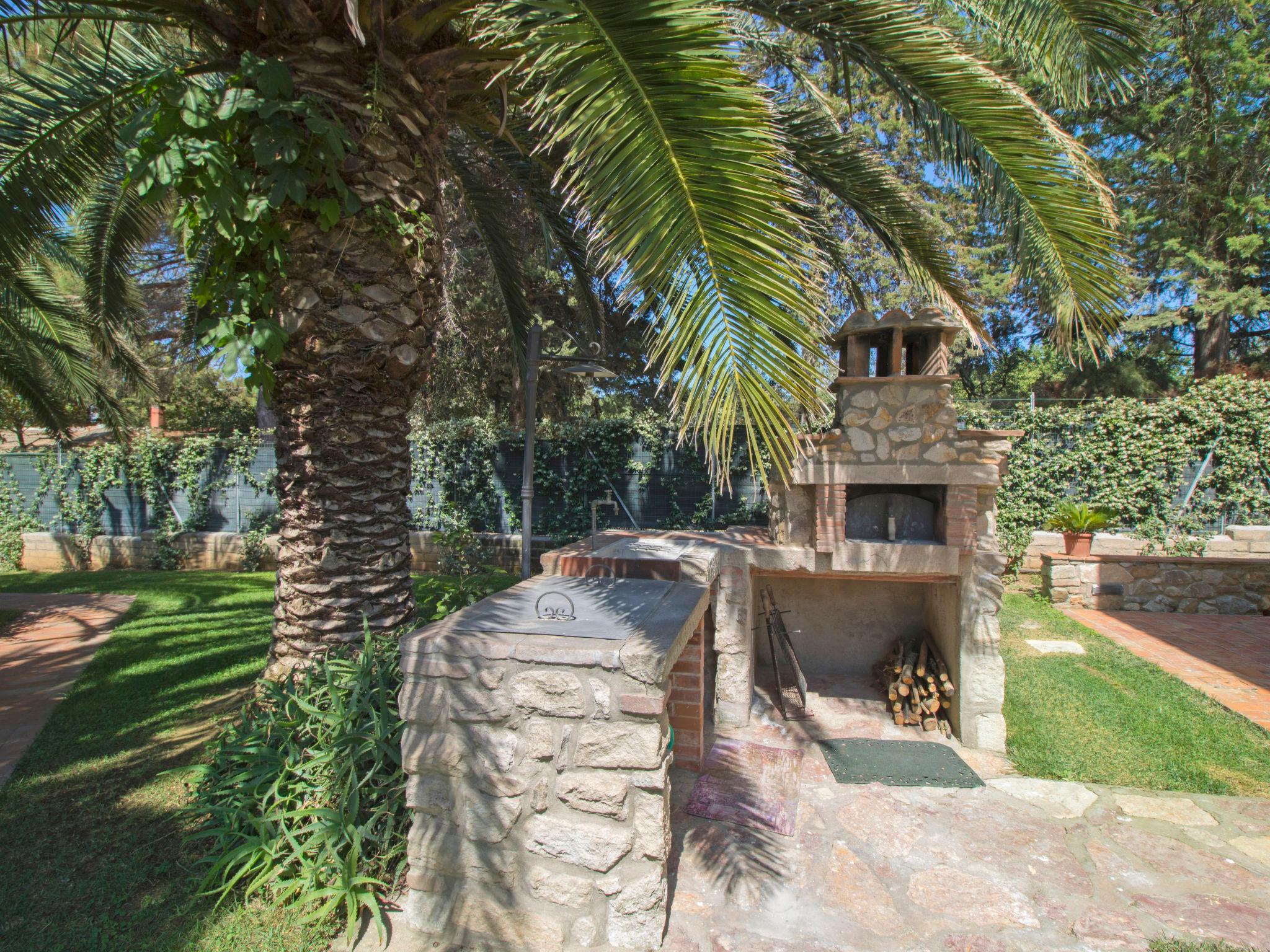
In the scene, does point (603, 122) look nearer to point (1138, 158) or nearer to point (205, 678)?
point (205, 678)

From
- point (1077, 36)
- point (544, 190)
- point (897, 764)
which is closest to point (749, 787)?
point (897, 764)

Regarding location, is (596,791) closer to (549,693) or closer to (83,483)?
(549,693)

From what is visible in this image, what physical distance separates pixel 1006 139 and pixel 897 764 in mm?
3595

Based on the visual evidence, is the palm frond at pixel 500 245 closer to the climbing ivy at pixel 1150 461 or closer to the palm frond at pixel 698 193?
the palm frond at pixel 698 193

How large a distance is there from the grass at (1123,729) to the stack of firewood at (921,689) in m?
0.45

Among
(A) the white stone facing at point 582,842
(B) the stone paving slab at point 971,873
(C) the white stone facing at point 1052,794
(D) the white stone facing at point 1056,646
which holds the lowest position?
(B) the stone paving slab at point 971,873

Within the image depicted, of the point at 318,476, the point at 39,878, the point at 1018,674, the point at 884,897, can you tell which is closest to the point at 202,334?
the point at 318,476

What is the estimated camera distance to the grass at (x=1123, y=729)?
396cm

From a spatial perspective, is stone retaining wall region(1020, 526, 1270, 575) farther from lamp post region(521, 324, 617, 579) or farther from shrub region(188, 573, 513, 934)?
shrub region(188, 573, 513, 934)

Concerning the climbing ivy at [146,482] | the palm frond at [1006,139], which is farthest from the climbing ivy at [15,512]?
the palm frond at [1006,139]

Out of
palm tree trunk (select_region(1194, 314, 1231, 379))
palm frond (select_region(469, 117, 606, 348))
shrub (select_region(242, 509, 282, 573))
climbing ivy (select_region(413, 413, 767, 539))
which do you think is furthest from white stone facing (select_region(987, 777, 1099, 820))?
palm tree trunk (select_region(1194, 314, 1231, 379))

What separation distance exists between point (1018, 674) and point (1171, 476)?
17.0ft

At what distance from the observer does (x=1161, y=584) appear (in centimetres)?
776

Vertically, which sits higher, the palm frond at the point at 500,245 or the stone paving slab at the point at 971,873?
the palm frond at the point at 500,245
